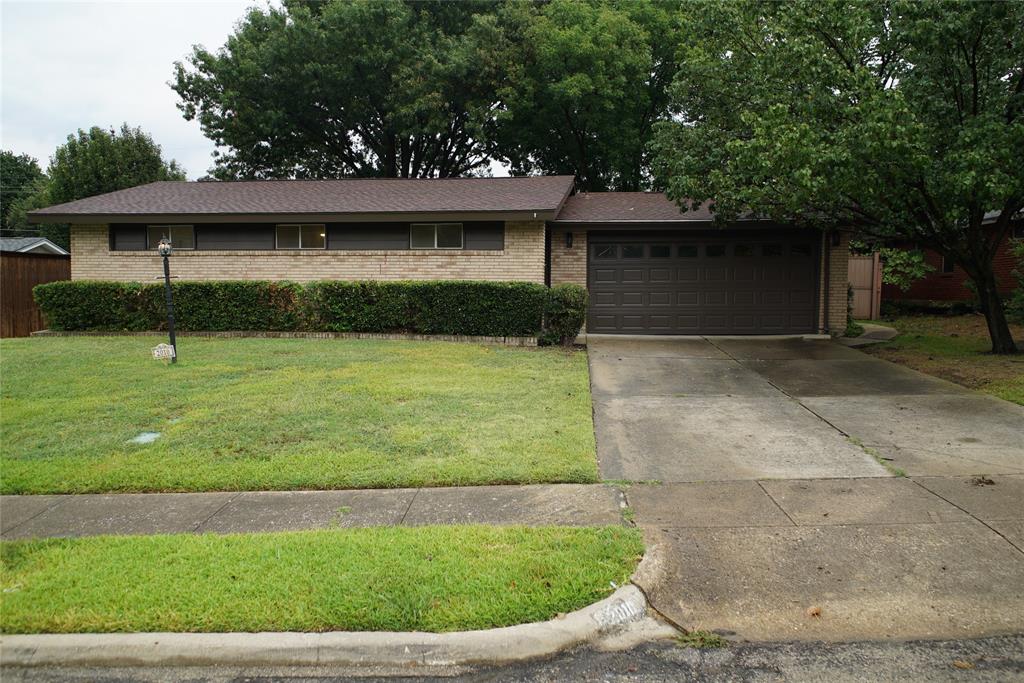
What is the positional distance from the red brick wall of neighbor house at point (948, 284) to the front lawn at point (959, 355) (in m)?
1.93

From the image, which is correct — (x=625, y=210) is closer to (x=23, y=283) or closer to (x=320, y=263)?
(x=320, y=263)

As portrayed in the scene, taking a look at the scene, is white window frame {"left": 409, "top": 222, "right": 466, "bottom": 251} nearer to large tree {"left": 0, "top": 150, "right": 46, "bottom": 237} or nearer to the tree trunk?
the tree trunk

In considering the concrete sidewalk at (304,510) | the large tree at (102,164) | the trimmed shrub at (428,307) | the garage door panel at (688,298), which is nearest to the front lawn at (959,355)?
the garage door panel at (688,298)

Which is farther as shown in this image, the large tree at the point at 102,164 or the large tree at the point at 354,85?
the large tree at the point at 102,164

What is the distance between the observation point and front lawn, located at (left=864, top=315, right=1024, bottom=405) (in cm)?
986

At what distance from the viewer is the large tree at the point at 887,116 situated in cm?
968

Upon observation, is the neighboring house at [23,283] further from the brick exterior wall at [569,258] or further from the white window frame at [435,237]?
the brick exterior wall at [569,258]

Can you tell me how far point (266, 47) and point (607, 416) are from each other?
23234 millimetres

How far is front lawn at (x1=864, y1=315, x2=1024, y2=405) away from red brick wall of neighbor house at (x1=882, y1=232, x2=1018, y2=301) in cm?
193

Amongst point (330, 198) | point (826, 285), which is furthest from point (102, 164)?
point (826, 285)

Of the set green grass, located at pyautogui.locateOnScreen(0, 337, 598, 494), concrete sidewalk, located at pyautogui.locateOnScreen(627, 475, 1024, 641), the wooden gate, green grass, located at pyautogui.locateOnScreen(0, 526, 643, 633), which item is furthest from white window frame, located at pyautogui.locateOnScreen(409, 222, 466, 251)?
the wooden gate

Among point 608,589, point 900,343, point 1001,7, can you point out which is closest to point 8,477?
point 608,589

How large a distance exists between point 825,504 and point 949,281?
21.1 metres

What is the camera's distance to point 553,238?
17.0 m
